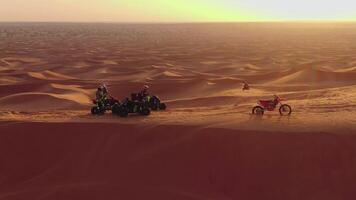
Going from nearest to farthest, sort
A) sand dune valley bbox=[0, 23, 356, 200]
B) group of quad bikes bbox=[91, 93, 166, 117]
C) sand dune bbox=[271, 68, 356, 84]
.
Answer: sand dune valley bbox=[0, 23, 356, 200]
group of quad bikes bbox=[91, 93, 166, 117]
sand dune bbox=[271, 68, 356, 84]

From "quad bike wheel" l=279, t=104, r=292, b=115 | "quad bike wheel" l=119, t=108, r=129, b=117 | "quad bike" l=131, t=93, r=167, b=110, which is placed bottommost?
"quad bike wheel" l=119, t=108, r=129, b=117

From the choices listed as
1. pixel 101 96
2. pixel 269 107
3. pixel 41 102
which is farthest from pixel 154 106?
pixel 41 102

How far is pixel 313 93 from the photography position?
728 inches

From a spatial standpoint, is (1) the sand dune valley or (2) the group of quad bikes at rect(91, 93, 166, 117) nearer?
(1) the sand dune valley

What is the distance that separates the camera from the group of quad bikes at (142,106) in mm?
12617

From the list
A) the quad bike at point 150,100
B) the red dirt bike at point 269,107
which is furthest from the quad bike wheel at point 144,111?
the red dirt bike at point 269,107

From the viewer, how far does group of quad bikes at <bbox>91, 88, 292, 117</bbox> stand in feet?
41.4

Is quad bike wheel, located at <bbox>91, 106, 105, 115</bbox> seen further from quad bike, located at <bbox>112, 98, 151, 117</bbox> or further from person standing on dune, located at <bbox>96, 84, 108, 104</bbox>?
quad bike, located at <bbox>112, 98, 151, 117</bbox>

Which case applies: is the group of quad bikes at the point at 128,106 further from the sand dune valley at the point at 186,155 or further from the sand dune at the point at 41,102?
the sand dune at the point at 41,102

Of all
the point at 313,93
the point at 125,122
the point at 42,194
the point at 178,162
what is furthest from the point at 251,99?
the point at 42,194

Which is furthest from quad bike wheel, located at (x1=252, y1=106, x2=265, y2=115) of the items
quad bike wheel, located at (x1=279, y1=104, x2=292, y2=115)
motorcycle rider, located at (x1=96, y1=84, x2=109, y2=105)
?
motorcycle rider, located at (x1=96, y1=84, x2=109, y2=105)

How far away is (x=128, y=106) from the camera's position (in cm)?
1375

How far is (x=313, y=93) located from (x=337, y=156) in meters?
8.94

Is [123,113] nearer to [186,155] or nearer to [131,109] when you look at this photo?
[131,109]
